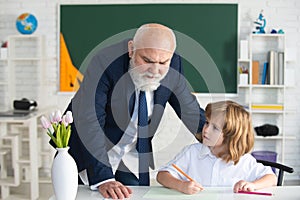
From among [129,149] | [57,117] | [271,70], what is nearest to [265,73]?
[271,70]

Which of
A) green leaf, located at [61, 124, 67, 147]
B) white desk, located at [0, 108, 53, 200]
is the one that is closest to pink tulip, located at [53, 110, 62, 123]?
green leaf, located at [61, 124, 67, 147]

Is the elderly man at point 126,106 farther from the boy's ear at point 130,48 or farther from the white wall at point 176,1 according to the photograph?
the white wall at point 176,1

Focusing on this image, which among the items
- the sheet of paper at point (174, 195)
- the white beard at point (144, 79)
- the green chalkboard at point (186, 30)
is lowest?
the sheet of paper at point (174, 195)

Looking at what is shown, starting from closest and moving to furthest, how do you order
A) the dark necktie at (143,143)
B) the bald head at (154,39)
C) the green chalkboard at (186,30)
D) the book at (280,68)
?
the bald head at (154,39) < the dark necktie at (143,143) < the book at (280,68) < the green chalkboard at (186,30)

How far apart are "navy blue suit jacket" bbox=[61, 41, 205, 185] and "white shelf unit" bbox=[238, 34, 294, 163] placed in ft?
8.39

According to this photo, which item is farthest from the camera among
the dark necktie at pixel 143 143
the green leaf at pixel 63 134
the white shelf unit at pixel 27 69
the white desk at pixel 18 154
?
the white shelf unit at pixel 27 69

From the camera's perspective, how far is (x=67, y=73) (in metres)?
5.09

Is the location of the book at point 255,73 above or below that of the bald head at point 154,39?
below

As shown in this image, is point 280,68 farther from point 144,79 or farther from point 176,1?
point 144,79

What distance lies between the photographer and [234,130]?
2.22m

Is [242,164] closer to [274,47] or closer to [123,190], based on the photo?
[123,190]

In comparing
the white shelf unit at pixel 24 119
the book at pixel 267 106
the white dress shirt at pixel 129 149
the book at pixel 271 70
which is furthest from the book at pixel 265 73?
the white dress shirt at pixel 129 149

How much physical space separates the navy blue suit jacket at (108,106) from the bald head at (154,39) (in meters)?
0.16

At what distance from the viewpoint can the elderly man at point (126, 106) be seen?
6.64 ft
